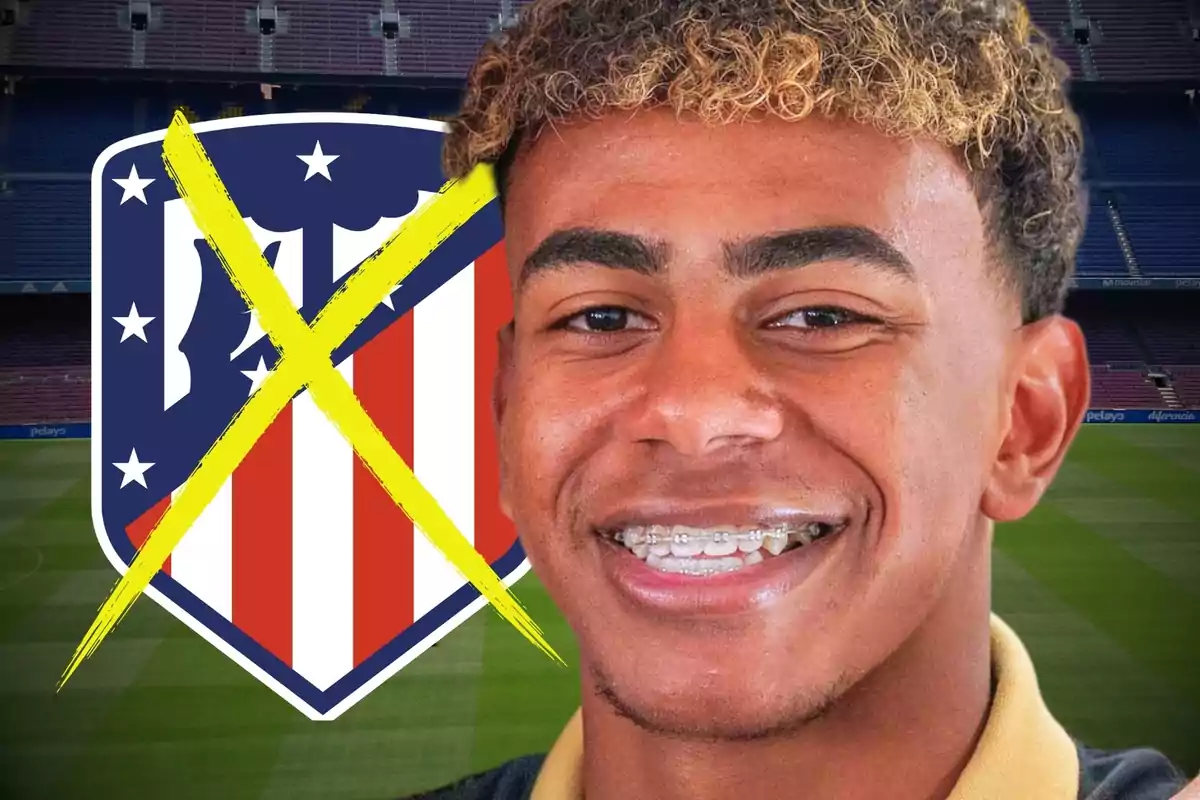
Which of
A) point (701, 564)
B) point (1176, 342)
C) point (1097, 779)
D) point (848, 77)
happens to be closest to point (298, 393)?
point (701, 564)

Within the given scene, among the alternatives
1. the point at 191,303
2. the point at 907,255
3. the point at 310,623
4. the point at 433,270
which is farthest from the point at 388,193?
the point at 907,255

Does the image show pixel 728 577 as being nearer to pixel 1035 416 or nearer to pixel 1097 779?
pixel 1035 416

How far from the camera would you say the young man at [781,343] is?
1039 mm

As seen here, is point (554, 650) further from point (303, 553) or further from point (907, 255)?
point (907, 255)

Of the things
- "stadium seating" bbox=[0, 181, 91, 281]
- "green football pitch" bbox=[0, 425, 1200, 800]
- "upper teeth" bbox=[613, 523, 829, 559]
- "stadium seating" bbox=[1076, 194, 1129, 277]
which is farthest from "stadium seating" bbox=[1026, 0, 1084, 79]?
"stadium seating" bbox=[0, 181, 91, 281]

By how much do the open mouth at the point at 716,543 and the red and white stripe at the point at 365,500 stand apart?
549 mm

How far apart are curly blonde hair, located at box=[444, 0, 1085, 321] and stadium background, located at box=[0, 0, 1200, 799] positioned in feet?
1.12

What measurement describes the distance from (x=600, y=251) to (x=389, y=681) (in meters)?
0.92

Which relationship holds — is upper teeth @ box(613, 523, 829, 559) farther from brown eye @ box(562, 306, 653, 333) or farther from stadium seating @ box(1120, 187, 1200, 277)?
stadium seating @ box(1120, 187, 1200, 277)

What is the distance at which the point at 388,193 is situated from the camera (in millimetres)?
1583

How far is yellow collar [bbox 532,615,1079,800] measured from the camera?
1.20m

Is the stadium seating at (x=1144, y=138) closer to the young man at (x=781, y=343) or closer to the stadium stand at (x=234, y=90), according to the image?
the stadium stand at (x=234, y=90)

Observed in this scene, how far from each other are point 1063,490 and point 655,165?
29.4 inches

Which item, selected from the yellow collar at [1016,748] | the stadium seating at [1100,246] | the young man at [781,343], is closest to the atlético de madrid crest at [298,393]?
the young man at [781,343]
